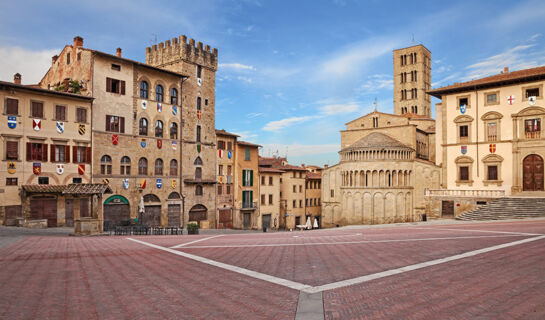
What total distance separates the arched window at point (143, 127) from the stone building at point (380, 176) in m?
31.1

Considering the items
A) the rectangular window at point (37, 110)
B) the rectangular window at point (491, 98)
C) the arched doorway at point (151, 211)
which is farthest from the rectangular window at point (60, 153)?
the rectangular window at point (491, 98)

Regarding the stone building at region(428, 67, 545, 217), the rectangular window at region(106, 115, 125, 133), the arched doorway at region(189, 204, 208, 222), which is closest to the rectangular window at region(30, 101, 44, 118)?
the rectangular window at region(106, 115, 125, 133)

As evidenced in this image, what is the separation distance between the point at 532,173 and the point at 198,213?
37999 millimetres

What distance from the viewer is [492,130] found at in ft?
144

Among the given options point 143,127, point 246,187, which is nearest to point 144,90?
point 143,127

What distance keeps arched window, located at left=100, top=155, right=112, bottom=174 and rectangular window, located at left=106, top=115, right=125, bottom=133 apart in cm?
291

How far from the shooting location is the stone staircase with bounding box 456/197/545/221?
35094mm

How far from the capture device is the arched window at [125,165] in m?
41.6

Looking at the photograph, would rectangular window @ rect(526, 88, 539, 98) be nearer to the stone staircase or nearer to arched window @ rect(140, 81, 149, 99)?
the stone staircase

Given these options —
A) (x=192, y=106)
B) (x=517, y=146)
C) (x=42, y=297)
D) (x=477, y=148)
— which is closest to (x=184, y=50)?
(x=192, y=106)

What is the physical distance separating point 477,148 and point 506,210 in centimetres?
1020

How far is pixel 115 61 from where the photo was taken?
136 ft

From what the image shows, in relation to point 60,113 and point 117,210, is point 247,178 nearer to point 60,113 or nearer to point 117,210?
point 117,210

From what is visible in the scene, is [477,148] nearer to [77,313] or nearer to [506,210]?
[506,210]
